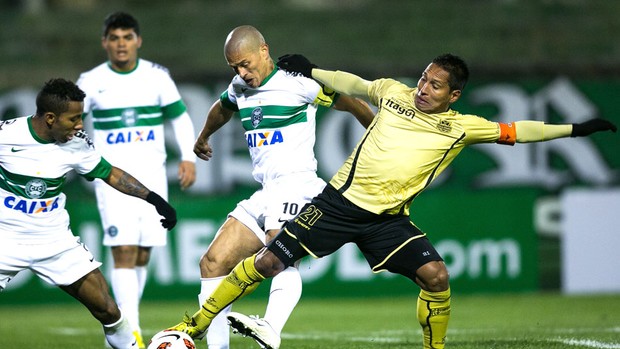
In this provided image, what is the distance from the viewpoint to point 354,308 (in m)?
12.4

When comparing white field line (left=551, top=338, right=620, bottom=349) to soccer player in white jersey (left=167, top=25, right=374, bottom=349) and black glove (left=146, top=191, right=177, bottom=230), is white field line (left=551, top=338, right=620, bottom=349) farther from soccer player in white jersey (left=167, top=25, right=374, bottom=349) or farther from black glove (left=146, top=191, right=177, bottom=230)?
black glove (left=146, top=191, right=177, bottom=230)

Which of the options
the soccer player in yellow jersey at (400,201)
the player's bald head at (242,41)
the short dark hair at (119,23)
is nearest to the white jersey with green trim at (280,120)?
the player's bald head at (242,41)

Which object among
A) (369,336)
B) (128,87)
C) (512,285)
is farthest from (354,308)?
(128,87)

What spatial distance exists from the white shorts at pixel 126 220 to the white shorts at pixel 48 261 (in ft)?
4.53

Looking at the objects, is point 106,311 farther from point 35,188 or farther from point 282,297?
point 282,297

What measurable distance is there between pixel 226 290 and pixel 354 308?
6087 millimetres

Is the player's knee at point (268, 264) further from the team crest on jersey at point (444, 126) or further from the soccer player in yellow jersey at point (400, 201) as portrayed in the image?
the team crest on jersey at point (444, 126)

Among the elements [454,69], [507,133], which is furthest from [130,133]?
[507,133]

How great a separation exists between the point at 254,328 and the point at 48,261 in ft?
5.05

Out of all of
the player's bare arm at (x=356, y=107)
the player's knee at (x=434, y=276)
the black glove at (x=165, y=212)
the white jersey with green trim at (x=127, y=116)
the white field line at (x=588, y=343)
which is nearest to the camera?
the player's knee at (x=434, y=276)

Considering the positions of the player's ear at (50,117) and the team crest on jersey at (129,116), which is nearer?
the player's ear at (50,117)

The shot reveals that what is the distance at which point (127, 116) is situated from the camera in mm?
8297

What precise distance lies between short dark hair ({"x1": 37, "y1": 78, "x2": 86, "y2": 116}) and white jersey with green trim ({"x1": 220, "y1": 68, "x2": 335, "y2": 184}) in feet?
3.76

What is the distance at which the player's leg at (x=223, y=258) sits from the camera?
6.83 meters
